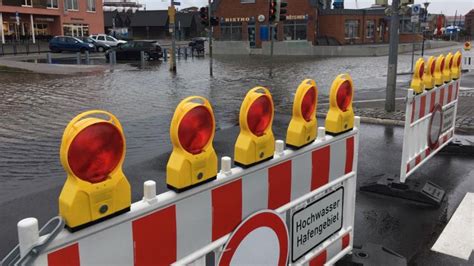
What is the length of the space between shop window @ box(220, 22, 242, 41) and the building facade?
20.7 m

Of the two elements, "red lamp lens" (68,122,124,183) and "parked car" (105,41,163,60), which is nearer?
"red lamp lens" (68,122,124,183)

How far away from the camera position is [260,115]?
258 centimetres

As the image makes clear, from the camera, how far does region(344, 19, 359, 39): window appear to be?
46844 millimetres

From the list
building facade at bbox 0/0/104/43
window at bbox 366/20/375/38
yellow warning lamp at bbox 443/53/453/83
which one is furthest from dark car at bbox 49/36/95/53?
yellow warning lamp at bbox 443/53/453/83

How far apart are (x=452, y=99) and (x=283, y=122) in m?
3.96

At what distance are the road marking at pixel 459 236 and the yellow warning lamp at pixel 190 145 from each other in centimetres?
277

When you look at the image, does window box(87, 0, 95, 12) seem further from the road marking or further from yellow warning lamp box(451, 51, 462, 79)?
the road marking

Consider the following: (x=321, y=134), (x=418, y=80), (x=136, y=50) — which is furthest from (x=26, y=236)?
(x=136, y=50)

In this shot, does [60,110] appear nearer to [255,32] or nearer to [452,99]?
[452,99]

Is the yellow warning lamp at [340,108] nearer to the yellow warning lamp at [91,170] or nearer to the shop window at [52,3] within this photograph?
the yellow warning lamp at [91,170]

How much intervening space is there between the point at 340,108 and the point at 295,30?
45.1 m

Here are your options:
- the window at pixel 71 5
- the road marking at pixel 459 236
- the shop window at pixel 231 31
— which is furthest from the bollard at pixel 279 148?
the window at pixel 71 5

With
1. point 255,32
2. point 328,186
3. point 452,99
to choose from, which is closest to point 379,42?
point 255,32

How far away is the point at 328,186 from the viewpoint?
10.5 feet
